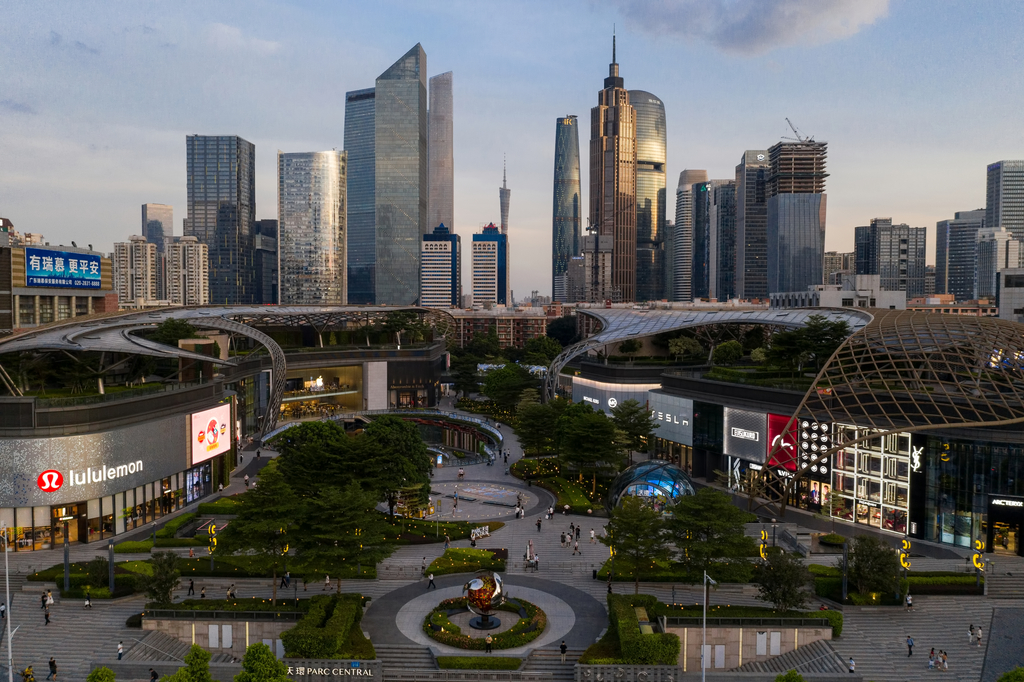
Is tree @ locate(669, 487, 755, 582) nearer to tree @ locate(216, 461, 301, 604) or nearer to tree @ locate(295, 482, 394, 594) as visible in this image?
tree @ locate(295, 482, 394, 594)

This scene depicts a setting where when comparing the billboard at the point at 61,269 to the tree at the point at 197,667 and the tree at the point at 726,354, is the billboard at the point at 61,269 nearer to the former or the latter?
the tree at the point at 726,354

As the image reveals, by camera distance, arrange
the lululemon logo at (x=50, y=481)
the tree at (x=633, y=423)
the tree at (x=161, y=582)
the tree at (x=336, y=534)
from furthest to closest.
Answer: the tree at (x=633, y=423), the lululemon logo at (x=50, y=481), the tree at (x=336, y=534), the tree at (x=161, y=582)

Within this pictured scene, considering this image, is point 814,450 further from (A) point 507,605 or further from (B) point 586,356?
(B) point 586,356

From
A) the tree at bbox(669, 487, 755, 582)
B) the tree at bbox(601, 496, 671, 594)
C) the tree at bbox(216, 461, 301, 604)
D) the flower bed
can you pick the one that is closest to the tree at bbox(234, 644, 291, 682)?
the tree at bbox(216, 461, 301, 604)

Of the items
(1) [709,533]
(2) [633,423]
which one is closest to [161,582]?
(1) [709,533]

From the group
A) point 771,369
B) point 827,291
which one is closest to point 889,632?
point 771,369

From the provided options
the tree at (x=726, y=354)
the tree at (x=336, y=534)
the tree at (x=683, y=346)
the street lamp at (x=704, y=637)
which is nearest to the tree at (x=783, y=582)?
the street lamp at (x=704, y=637)

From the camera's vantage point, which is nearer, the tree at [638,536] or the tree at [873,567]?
the tree at [638,536]
